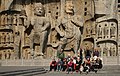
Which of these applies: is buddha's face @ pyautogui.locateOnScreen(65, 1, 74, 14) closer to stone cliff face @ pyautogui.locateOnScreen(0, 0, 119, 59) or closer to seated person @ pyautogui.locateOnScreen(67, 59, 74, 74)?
stone cliff face @ pyautogui.locateOnScreen(0, 0, 119, 59)

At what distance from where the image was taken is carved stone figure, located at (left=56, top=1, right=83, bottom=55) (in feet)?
55.5

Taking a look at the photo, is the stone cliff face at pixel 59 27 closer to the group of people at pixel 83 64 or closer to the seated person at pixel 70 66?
the group of people at pixel 83 64

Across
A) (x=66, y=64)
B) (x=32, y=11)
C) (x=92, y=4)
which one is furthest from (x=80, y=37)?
(x=66, y=64)

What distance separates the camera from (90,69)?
1174 centimetres

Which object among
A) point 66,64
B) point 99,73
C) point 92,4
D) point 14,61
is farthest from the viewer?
point 92,4

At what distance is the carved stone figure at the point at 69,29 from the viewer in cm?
1692

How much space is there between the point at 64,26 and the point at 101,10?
2244 mm

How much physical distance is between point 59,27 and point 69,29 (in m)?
0.68

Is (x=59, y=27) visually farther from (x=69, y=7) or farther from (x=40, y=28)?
(x=69, y=7)

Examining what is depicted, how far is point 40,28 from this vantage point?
17.2 meters

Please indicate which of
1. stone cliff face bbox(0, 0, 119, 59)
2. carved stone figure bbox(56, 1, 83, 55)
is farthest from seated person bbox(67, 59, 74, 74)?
carved stone figure bbox(56, 1, 83, 55)

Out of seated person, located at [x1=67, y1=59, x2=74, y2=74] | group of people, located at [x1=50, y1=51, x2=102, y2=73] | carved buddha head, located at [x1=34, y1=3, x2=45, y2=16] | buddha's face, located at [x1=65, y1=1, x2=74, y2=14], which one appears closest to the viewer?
group of people, located at [x1=50, y1=51, x2=102, y2=73]

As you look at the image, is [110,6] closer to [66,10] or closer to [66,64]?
[66,10]

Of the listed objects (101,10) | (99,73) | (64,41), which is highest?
(101,10)
